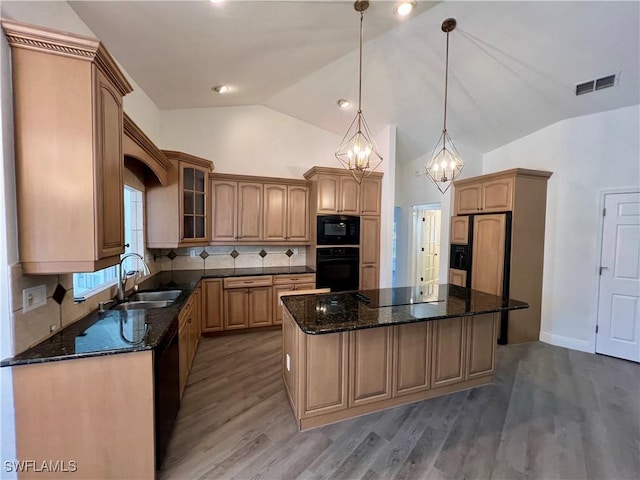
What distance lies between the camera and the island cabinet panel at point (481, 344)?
8.51 ft

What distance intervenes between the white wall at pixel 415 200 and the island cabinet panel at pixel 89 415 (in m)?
4.39

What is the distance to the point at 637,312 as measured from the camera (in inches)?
129

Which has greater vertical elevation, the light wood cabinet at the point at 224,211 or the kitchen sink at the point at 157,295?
the light wood cabinet at the point at 224,211

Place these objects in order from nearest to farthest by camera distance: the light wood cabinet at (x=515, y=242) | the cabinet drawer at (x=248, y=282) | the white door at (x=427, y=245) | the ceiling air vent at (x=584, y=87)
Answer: the ceiling air vent at (x=584, y=87) < the light wood cabinet at (x=515, y=242) < the cabinet drawer at (x=248, y=282) < the white door at (x=427, y=245)

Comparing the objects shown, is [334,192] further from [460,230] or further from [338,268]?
[460,230]

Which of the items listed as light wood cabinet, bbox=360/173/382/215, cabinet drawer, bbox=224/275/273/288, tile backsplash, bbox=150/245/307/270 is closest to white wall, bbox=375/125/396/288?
light wood cabinet, bbox=360/173/382/215

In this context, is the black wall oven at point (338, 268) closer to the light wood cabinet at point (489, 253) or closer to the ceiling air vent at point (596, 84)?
the light wood cabinet at point (489, 253)

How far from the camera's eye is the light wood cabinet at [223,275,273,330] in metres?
3.84

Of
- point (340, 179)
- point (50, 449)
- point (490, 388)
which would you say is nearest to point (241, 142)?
point (340, 179)

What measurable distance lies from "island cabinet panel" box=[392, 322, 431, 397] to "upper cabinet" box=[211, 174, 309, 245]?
2.42m

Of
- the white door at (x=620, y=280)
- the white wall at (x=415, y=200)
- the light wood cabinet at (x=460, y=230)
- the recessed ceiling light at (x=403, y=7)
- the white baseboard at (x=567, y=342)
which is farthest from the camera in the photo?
the white wall at (x=415, y=200)

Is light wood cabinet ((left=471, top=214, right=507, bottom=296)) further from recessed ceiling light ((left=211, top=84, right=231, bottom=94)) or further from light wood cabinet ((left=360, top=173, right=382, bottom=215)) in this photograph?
recessed ceiling light ((left=211, top=84, right=231, bottom=94))

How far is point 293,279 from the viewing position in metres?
4.08

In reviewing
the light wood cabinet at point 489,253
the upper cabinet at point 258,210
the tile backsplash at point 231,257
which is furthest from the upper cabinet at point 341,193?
the light wood cabinet at point 489,253
